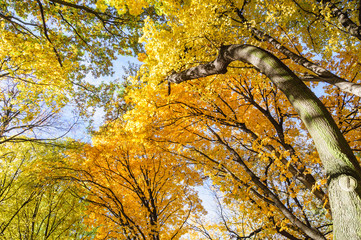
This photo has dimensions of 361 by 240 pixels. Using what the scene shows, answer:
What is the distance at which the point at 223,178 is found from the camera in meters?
5.18

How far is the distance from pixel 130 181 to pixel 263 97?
5.69m

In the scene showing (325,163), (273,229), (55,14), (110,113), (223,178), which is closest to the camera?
(325,163)

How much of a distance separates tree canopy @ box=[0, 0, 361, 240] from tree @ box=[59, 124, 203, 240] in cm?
5

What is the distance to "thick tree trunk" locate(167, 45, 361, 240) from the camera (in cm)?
131

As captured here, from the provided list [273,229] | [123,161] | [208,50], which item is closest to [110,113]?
[123,161]

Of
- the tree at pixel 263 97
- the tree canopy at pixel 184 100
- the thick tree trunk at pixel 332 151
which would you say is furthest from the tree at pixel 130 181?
the thick tree trunk at pixel 332 151

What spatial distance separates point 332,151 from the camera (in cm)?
157

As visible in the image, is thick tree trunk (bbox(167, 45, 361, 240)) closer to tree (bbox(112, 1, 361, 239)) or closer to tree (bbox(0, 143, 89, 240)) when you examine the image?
tree (bbox(112, 1, 361, 239))

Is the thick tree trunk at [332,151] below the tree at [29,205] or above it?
below

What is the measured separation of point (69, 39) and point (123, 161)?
17.9ft

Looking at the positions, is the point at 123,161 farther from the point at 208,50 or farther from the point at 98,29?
the point at 98,29

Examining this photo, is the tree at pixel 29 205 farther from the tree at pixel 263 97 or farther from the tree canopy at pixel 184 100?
the tree at pixel 263 97

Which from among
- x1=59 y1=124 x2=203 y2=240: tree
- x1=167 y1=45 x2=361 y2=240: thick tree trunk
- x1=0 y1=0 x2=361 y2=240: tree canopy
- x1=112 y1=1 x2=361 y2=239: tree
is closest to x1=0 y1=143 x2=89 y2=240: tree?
x1=0 y1=0 x2=361 y2=240: tree canopy

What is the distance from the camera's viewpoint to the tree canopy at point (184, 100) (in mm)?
4082
